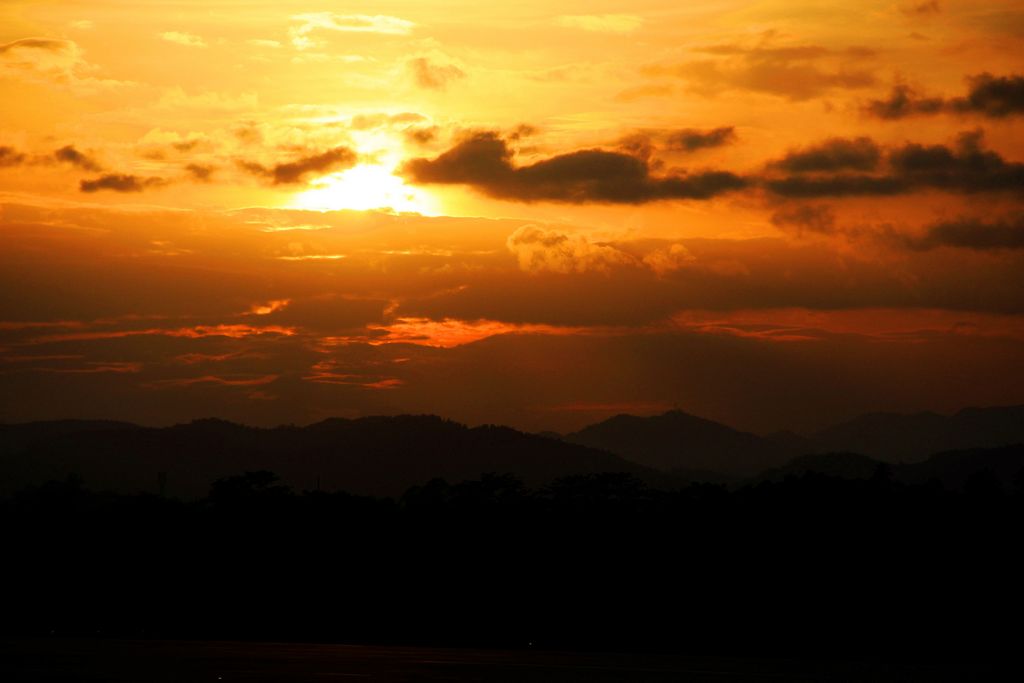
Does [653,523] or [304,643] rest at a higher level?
[653,523]

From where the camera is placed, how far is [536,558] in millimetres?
192125

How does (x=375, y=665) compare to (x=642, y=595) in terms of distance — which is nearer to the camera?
(x=375, y=665)

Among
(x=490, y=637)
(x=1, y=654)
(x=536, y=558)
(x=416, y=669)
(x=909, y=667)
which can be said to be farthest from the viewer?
(x=536, y=558)

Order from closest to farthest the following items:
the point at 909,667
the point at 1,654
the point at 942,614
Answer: the point at 1,654 < the point at 909,667 < the point at 942,614

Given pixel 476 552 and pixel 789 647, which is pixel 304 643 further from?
pixel 789 647

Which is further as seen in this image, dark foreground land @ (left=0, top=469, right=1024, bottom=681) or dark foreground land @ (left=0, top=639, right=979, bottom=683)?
dark foreground land @ (left=0, top=469, right=1024, bottom=681)

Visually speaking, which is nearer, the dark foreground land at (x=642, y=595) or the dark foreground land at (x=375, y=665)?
the dark foreground land at (x=375, y=665)

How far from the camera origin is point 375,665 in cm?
12069

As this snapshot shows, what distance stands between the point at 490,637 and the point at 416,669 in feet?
205

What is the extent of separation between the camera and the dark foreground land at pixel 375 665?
10681 centimetres

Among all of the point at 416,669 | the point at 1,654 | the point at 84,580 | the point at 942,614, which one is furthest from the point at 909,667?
the point at 84,580

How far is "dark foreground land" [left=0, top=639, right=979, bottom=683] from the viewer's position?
10681 cm

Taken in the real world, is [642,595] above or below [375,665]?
below

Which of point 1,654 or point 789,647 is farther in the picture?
A: point 789,647
